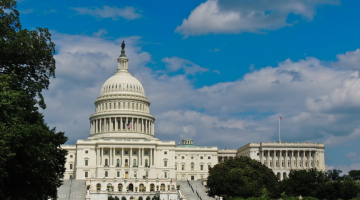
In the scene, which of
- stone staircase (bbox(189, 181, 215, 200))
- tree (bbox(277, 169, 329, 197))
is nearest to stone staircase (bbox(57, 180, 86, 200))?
stone staircase (bbox(189, 181, 215, 200))

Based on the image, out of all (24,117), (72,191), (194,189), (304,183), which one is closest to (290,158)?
(194,189)

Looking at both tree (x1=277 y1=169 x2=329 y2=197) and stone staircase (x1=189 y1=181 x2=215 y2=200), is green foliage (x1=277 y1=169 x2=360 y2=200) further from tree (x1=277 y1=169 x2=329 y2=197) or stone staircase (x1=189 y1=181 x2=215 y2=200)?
stone staircase (x1=189 y1=181 x2=215 y2=200)

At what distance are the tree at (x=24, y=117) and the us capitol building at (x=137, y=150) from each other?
88.7 metres

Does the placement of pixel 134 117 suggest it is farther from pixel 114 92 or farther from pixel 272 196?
pixel 272 196

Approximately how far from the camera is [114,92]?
542 feet

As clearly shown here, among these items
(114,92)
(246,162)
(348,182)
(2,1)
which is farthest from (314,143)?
(2,1)

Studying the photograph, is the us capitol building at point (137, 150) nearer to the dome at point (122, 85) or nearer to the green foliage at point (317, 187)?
the dome at point (122, 85)

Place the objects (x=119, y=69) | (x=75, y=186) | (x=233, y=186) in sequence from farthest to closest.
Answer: (x=119, y=69) < (x=75, y=186) < (x=233, y=186)

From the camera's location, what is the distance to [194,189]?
420 ft

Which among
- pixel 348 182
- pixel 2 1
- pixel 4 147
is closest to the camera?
pixel 4 147

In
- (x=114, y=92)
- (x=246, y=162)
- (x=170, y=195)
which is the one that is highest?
(x=114, y=92)

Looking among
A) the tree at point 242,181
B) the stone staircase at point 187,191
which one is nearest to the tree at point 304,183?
the tree at point 242,181

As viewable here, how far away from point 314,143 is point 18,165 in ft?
421

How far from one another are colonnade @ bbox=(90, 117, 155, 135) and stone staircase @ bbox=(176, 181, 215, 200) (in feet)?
98.3
